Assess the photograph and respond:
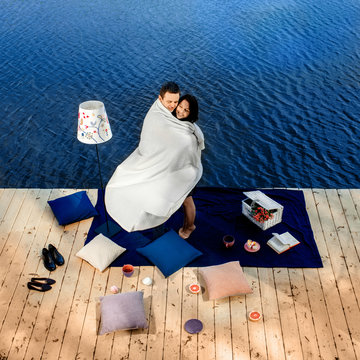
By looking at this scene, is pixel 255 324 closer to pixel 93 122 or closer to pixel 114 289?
pixel 114 289

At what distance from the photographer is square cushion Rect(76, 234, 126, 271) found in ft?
14.0

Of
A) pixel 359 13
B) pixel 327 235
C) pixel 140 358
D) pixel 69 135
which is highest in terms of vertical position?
pixel 140 358

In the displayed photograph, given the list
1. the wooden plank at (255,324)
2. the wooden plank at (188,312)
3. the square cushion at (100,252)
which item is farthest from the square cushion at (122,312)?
the wooden plank at (255,324)

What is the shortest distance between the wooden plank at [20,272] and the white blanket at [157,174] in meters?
0.82

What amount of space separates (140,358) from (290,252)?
1767 millimetres

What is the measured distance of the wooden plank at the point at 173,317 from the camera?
3588 mm

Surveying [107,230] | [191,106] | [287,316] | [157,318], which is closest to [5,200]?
[107,230]

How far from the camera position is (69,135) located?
7.76 m

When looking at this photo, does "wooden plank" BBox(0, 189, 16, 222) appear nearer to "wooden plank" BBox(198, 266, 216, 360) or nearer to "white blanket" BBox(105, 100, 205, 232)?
"white blanket" BBox(105, 100, 205, 232)

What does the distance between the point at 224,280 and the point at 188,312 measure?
41 cm

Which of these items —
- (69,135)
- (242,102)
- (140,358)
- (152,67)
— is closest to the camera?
(140,358)

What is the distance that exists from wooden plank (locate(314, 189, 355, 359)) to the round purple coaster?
1.07 m

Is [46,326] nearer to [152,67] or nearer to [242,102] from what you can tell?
[242,102]

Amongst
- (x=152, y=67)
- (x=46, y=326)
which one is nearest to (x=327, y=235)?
(x=46, y=326)
